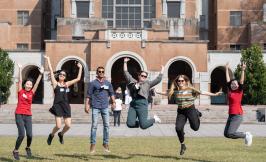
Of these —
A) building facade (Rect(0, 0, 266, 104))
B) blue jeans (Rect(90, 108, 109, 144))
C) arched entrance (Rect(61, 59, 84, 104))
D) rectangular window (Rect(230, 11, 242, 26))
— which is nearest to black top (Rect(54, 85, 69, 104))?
blue jeans (Rect(90, 108, 109, 144))

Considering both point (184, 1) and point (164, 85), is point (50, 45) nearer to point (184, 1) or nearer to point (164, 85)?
point (164, 85)

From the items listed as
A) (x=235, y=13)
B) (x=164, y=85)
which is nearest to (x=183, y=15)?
(x=235, y=13)

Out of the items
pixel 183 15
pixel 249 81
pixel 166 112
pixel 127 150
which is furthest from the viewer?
pixel 183 15

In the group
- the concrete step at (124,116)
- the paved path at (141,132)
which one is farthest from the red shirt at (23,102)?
the concrete step at (124,116)

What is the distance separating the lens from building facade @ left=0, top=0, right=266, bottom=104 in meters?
46.8

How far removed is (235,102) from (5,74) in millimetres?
36383

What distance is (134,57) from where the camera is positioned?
4678cm

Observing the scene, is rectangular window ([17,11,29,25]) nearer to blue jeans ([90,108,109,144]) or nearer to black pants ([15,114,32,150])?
blue jeans ([90,108,109,144])

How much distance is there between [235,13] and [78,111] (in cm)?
2667

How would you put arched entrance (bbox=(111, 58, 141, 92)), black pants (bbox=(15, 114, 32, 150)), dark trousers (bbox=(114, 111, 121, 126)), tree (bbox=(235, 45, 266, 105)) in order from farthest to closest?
arched entrance (bbox=(111, 58, 141, 92))
tree (bbox=(235, 45, 266, 105))
dark trousers (bbox=(114, 111, 121, 126))
black pants (bbox=(15, 114, 32, 150))

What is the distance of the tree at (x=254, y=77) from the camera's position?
45.7 metres

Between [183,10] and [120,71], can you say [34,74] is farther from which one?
[183,10]

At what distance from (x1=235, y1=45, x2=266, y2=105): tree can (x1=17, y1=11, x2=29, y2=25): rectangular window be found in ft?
79.8

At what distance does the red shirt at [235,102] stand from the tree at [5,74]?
35789 mm
